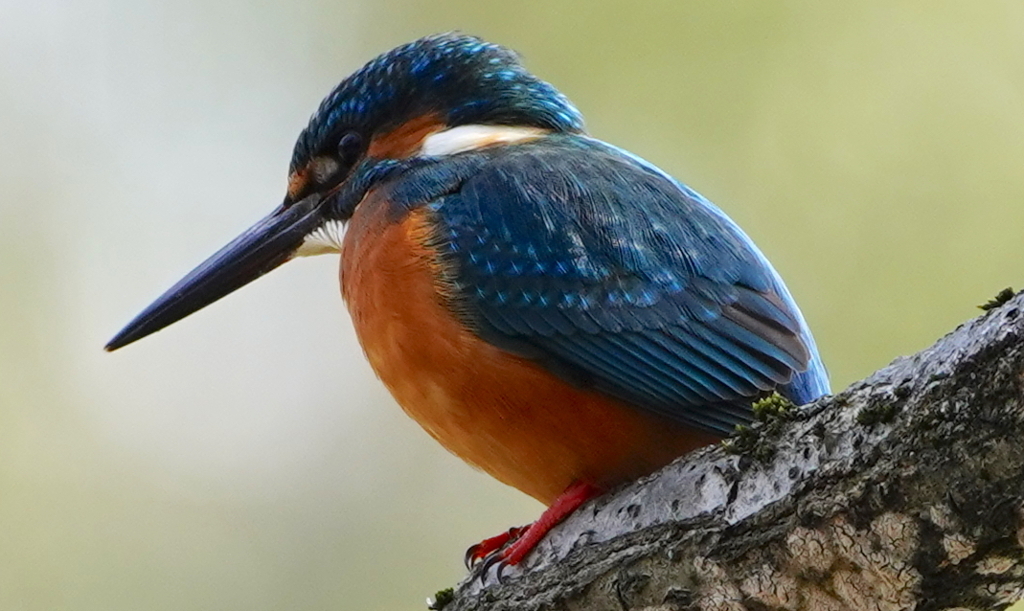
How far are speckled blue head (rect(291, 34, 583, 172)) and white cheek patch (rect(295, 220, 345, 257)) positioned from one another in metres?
0.20

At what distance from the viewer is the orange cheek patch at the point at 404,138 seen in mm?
3463

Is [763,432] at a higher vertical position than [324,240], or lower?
lower

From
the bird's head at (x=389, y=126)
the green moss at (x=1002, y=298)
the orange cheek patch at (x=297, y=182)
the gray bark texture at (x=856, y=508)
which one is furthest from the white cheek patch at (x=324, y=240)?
the green moss at (x=1002, y=298)

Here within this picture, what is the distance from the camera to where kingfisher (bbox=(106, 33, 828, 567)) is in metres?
2.53

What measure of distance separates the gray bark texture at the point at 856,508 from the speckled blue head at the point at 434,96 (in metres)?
1.65

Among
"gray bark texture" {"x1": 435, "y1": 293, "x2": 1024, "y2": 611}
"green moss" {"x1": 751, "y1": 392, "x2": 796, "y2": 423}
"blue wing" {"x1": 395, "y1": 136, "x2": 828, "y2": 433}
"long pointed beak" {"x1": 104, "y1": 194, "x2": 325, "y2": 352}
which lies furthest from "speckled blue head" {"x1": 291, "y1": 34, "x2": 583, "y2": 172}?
"green moss" {"x1": 751, "y1": 392, "x2": 796, "y2": 423}

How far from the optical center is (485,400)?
262 centimetres

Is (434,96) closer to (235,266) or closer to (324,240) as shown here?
(324,240)

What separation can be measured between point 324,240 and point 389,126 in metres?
0.37

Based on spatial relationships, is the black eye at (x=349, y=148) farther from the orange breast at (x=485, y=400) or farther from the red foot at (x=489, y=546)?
the red foot at (x=489, y=546)

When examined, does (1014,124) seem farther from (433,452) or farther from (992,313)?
(992,313)

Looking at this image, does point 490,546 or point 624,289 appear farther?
point 490,546

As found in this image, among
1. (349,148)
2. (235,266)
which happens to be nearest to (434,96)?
(349,148)

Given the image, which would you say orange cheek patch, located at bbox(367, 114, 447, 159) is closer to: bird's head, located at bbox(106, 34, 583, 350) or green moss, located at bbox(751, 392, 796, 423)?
bird's head, located at bbox(106, 34, 583, 350)
